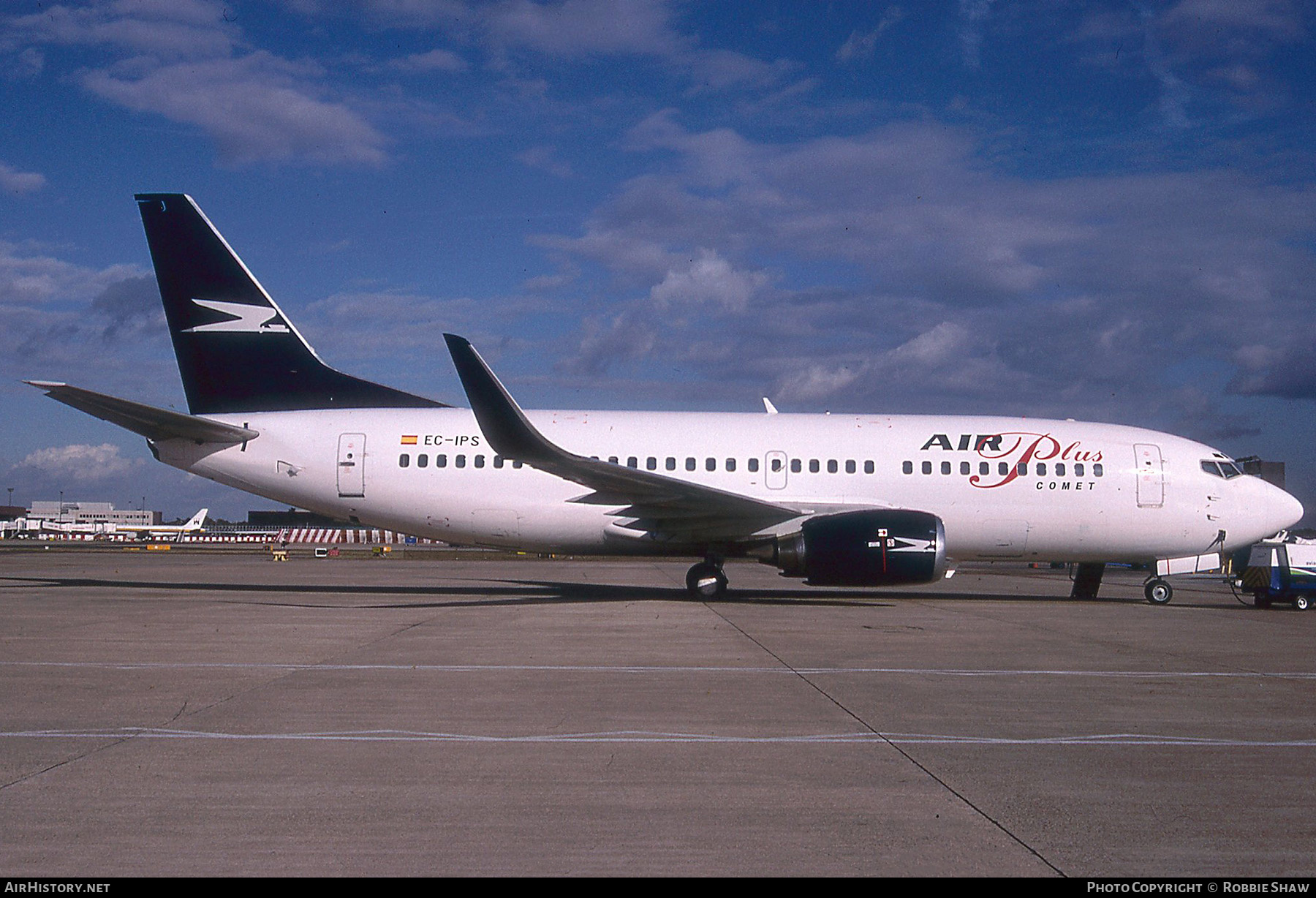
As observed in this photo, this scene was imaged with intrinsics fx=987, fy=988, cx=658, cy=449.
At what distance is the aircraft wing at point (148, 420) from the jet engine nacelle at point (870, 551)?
1039 centimetres

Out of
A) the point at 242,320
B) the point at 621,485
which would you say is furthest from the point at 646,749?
the point at 242,320

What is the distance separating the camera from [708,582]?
1820 cm

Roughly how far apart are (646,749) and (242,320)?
15.3m

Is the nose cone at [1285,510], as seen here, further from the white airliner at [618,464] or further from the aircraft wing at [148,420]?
the aircraft wing at [148,420]

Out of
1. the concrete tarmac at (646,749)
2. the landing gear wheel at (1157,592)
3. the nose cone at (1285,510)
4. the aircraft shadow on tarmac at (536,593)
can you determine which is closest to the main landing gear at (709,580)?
the aircraft shadow on tarmac at (536,593)

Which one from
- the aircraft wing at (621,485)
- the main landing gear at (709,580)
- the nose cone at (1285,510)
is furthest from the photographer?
the nose cone at (1285,510)

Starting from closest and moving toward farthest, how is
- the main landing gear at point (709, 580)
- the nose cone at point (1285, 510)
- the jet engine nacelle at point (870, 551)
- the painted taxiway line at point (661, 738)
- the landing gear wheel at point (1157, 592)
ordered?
the painted taxiway line at point (661, 738) → the jet engine nacelle at point (870, 551) → the main landing gear at point (709, 580) → the landing gear wheel at point (1157, 592) → the nose cone at point (1285, 510)

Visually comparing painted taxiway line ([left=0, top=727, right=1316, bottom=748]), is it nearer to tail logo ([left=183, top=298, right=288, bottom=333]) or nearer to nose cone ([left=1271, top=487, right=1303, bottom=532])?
tail logo ([left=183, top=298, right=288, bottom=333])

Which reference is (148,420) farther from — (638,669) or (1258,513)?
(1258,513)

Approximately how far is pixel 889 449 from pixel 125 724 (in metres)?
14.7

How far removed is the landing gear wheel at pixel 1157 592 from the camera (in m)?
18.9

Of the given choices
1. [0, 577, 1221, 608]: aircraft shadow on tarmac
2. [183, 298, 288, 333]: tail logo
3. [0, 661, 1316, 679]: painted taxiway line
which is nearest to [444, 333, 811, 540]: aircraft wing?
[0, 577, 1221, 608]: aircraft shadow on tarmac

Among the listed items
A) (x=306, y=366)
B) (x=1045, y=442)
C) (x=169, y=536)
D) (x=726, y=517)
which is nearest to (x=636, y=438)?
(x=726, y=517)

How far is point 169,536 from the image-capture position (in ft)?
242
